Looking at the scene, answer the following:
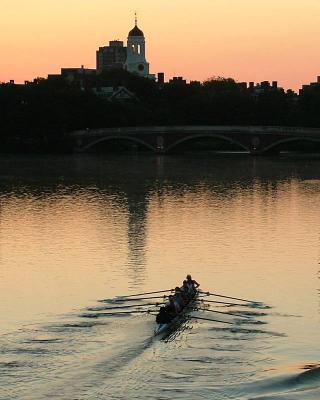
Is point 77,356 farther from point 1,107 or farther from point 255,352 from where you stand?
point 1,107

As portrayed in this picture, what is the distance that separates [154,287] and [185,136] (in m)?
88.8

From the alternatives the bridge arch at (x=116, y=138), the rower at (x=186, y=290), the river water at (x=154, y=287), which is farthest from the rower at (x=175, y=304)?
the bridge arch at (x=116, y=138)

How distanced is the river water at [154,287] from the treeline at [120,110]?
2157 inches

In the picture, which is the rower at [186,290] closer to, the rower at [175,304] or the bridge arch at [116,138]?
the rower at [175,304]

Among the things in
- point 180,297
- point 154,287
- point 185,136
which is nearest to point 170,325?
point 180,297

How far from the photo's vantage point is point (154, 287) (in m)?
39.7

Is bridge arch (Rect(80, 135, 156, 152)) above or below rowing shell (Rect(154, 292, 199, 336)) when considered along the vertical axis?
above

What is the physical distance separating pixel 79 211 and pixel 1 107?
7374cm

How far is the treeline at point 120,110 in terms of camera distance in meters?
133

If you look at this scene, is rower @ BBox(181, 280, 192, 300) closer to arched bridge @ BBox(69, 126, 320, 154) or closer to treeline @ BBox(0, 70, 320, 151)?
arched bridge @ BBox(69, 126, 320, 154)

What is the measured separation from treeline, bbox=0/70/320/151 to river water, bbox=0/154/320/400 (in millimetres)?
54795

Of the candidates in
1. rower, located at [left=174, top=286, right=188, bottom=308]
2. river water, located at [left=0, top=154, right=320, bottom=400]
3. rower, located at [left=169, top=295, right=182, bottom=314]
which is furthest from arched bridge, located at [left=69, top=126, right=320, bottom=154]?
rower, located at [left=169, top=295, right=182, bottom=314]

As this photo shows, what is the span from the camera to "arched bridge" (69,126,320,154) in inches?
4807

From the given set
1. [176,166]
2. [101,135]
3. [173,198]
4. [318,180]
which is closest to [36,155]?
[101,135]
